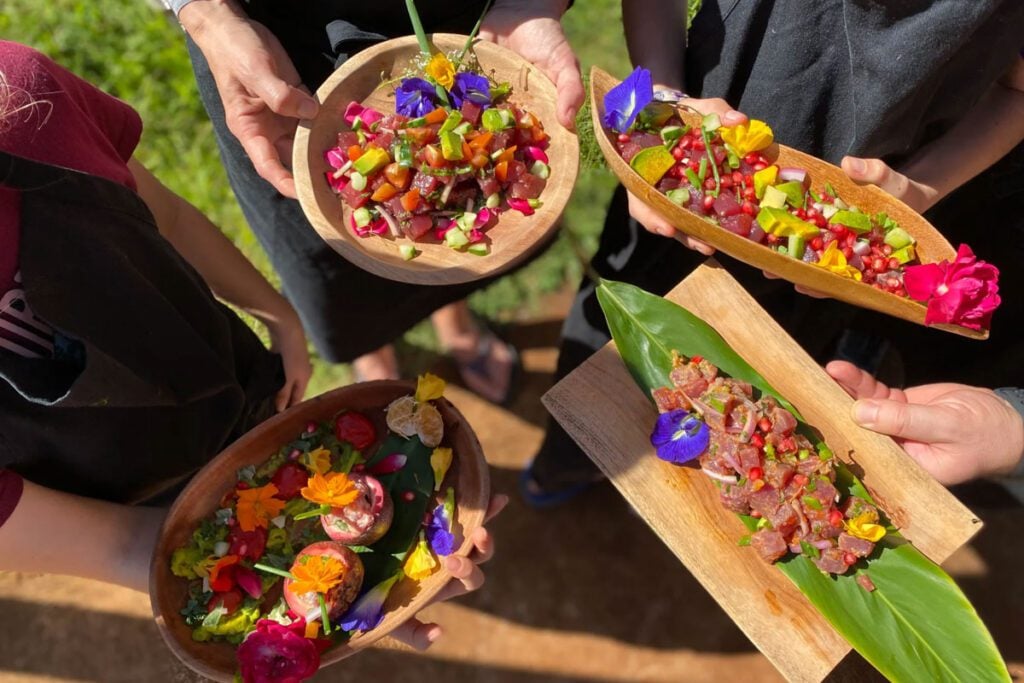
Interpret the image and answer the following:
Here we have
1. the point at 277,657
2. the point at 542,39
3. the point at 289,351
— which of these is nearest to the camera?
the point at 277,657

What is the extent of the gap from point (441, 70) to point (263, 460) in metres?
1.06

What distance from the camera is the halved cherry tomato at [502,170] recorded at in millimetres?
1757

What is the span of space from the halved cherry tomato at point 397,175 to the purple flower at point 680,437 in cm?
87

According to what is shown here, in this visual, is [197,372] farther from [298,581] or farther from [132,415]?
[298,581]

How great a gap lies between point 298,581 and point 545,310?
1959 millimetres

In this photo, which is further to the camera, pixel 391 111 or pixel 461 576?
pixel 391 111

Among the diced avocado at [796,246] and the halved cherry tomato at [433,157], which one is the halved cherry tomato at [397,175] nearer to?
the halved cherry tomato at [433,157]

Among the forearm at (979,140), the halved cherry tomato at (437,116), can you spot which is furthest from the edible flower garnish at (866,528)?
the halved cherry tomato at (437,116)

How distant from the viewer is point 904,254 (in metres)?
1.77

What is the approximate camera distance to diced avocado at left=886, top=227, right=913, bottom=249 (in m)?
1.77

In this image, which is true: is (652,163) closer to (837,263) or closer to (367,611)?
(837,263)

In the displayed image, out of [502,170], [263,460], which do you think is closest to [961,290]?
[502,170]

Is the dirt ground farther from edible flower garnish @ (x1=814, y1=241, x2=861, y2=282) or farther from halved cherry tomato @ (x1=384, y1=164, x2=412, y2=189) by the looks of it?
halved cherry tomato @ (x1=384, y1=164, x2=412, y2=189)

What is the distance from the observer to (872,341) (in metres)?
2.87
